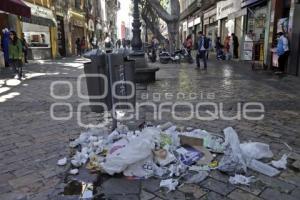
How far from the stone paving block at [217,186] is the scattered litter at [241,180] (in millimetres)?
78

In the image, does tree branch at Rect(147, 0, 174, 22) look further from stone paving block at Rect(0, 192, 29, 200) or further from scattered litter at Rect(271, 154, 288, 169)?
stone paving block at Rect(0, 192, 29, 200)

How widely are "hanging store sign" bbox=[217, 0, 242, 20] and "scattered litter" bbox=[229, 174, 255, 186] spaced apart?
18.8 m

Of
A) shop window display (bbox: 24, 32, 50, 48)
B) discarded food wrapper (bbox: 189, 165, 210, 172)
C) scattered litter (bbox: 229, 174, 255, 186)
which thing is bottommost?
scattered litter (bbox: 229, 174, 255, 186)

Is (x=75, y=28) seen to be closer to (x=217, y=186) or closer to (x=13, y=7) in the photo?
(x=13, y=7)

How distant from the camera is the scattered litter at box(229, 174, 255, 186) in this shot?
10.8ft

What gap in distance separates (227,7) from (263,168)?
69.4 ft

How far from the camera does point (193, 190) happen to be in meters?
3.20

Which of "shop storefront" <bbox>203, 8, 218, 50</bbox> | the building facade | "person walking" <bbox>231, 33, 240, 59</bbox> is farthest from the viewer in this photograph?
"shop storefront" <bbox>203, 8, 218, 50</bbox>

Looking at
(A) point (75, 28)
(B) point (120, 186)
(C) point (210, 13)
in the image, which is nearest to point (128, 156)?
(B) point (120, 186)

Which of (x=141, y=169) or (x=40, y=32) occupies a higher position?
(x=40, y=32)

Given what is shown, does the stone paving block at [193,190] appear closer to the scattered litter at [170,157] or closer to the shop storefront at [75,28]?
the scattered litter at [170,157]

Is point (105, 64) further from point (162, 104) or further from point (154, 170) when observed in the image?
point (162, 104)

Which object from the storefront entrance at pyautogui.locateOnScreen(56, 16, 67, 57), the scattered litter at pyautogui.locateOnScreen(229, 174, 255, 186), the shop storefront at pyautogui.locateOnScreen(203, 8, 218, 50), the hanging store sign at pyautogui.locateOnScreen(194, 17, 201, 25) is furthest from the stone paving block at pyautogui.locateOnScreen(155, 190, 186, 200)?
the hanging store sign at pyautogui.locateOnScreen(194, 17, 201, 25)

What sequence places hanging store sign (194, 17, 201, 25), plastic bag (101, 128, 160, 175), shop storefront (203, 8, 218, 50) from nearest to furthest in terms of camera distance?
plastic bag (101, 128, 160, 175) < shop storefront (203, 8, 218, 50) < hanging store sign (194, 17, 201, 25)
